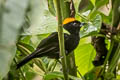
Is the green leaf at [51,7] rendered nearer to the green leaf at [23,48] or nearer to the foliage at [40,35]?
the foliage at [40,35]

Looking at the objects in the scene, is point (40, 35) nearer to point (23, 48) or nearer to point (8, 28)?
point (23, 48)

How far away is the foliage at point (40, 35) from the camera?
0.50 ft

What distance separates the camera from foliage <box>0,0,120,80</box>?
0.50 feet

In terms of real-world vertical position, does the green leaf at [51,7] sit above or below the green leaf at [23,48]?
above

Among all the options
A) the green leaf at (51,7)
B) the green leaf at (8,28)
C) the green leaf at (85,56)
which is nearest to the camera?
the green leaf at (8,28)

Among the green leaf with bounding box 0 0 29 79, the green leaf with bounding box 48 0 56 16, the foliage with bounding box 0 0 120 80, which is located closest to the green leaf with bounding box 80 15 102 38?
the foliage with bounding box 0 0 120 80

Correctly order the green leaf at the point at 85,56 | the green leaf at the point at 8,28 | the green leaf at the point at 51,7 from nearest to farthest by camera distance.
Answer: the green leaf at the point at 8,28, the green leaf at the point at 51,7, the green leaf at the point at 85,56

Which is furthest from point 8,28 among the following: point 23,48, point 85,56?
point 85,56

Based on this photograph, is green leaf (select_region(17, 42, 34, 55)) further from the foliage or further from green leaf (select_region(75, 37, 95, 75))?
green leaf (select_region(75, 37, 95, 75))

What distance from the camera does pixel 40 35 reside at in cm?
112

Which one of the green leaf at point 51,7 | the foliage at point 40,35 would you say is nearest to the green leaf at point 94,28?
the foliage at point 40,35

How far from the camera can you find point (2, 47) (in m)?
0.15

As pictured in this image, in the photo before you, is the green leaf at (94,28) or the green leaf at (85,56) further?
the green leaf at (85,56)

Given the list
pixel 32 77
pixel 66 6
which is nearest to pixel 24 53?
pixel 32 77
